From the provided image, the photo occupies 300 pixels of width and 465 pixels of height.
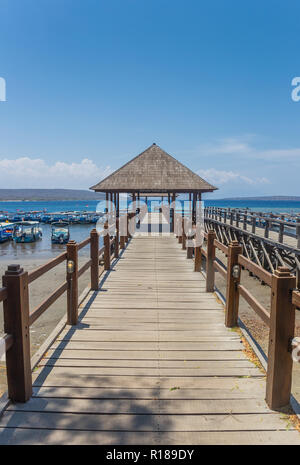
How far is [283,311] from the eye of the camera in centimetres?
279

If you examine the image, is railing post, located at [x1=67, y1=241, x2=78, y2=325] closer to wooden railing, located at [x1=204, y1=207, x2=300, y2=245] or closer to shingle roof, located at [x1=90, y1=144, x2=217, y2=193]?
wooden railing, located at [x1=204, y1=207, x2=300, y2=245]

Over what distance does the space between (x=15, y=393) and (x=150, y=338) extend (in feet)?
6.07

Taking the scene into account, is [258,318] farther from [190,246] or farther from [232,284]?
[232,284]

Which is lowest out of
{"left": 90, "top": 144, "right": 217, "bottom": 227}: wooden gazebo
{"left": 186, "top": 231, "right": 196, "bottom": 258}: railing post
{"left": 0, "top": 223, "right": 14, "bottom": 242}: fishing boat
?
{"left": 0, "top": 223, "right": 14, "bottom": 242}: fishing boat

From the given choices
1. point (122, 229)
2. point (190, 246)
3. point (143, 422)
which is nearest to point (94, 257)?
point (143, 422)

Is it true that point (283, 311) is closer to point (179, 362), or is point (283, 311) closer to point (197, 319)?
point (179, 362)

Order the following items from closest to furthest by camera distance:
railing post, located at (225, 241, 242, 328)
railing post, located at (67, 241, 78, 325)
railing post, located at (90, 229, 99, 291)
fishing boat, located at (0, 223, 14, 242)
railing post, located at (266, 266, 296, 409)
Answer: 1. railing post, located at (266, 266, 296, 409)
2. railing post, located at (225, 241, 242, 328)
3. railing post, located at (67, 241, 78, 325)
4. railing post, located at (90, 229, 99, 291)
5. fishing boat, located at (0, 223, 14, 242)

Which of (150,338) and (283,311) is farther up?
(283,311)

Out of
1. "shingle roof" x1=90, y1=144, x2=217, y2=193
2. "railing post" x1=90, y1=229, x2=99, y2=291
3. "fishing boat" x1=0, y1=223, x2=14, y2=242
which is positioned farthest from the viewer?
"fishing boat" x1=0, y1=223, x2=14, y2=242

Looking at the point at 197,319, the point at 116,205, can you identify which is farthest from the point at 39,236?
the point at 197,319

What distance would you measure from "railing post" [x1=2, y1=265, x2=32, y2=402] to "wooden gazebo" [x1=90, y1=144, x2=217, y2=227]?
16.3 meters

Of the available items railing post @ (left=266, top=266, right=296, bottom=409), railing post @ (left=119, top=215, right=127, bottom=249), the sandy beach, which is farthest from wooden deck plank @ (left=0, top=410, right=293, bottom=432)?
railing post @ (left=119, top=215, right=127, bottom=249)

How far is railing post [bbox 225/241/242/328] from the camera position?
14.5 ft
